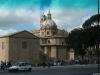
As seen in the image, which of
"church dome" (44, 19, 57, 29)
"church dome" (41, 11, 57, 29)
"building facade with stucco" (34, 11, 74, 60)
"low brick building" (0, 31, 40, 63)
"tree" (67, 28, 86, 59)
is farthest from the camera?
"church dome" (41, 11, 57, 29)

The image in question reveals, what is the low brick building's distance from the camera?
97.7 metres

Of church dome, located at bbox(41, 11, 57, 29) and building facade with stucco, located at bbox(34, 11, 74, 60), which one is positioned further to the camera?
church dome, located at bbox(41, 11, 57, 29)

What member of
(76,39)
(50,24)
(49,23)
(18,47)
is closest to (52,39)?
(50,24)

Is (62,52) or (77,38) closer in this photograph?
(77,38)

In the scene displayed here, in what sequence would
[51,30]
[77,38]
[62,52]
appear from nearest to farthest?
[77,38] < [62,52] < [51,30]

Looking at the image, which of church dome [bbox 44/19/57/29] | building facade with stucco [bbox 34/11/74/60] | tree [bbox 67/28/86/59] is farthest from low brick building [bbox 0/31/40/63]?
church dome [bbox 44/19/57/29]

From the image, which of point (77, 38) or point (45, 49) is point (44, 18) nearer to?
point (45, 49)

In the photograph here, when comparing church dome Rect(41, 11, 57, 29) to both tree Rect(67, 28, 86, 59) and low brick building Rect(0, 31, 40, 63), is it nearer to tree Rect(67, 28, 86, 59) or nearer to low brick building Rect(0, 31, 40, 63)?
low brick building Rect(0, 31, 40, 63)

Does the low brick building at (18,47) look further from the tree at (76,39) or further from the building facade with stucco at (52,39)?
the building facade with stucco at (52,39)

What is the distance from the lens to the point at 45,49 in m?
132

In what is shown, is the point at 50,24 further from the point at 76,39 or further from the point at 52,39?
the point at 76,39

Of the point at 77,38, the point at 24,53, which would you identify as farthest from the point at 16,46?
the point at 77,38

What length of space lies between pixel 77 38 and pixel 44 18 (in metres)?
64.0

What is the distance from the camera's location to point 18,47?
9812cm
